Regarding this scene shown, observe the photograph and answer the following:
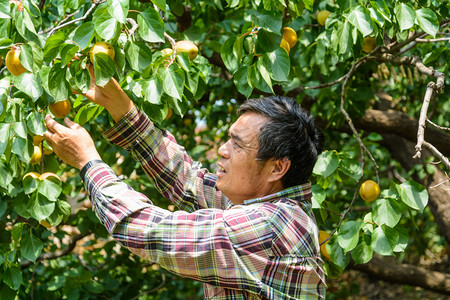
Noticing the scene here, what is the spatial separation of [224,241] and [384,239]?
34.2 inches

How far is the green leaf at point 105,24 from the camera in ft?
5.21

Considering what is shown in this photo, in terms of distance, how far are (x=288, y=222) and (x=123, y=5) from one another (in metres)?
0.76

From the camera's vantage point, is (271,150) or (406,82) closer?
(271,150)

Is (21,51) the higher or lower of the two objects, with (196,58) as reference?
higher

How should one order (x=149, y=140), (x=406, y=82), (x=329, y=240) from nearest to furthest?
(x=149, y=140) < (x=329, y=240) < (x=406, y=82)

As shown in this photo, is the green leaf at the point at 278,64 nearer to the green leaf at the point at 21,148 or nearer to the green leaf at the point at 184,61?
the green leaf at the point at 184,61

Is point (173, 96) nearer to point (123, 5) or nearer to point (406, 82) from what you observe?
point (123, 5)

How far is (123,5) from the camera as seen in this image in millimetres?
1591

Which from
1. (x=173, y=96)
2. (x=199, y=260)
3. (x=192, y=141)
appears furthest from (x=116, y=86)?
(x=192, y=141)

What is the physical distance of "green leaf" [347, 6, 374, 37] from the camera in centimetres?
205

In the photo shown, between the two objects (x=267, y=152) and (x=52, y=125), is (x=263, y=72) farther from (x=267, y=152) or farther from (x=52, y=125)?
(x=52, y=125)

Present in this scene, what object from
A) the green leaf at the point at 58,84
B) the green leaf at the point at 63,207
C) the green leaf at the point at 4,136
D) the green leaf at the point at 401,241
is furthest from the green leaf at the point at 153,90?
the green leaf at the point at 401,241

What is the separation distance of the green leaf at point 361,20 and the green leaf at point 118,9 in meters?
0.87

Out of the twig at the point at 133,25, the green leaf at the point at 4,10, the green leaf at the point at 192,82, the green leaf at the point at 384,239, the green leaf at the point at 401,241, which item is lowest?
the green leaf at the point at 401,241
